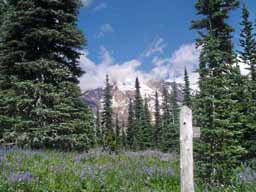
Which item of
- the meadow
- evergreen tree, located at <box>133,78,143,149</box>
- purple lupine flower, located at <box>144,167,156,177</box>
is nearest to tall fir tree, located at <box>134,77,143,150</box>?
evergreen tree, located at <box>133,78,143,149</box>

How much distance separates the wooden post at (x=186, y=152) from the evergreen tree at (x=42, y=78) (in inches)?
356

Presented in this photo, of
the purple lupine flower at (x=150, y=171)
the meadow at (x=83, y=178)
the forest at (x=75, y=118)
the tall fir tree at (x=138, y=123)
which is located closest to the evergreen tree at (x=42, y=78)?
the forest at (x=75, y=118)

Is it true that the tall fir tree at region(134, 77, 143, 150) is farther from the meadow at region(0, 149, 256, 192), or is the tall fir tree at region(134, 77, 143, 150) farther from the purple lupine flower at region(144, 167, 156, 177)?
the meadow at region(0, 149, 256, 192)

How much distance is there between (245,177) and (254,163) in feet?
10.9

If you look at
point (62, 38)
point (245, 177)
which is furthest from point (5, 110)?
point (245, 177)

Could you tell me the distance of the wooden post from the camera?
6.28m

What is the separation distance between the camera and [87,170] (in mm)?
9547

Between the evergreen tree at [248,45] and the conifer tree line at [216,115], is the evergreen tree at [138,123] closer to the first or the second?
the evergreen tree at [248,45]

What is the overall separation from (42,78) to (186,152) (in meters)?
10.6

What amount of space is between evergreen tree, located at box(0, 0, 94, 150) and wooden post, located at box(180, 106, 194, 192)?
9.05 metres


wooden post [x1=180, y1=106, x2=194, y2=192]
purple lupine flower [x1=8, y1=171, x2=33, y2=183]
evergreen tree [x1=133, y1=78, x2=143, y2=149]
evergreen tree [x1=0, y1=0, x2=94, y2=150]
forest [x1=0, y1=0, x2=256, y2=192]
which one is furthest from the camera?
evergreen tree [x1=133, y1=78, x2=143, y2=149]

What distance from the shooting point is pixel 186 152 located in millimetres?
6422

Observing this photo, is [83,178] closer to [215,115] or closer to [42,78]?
[215,115]

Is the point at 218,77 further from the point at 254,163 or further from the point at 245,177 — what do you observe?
the point at 254,163
